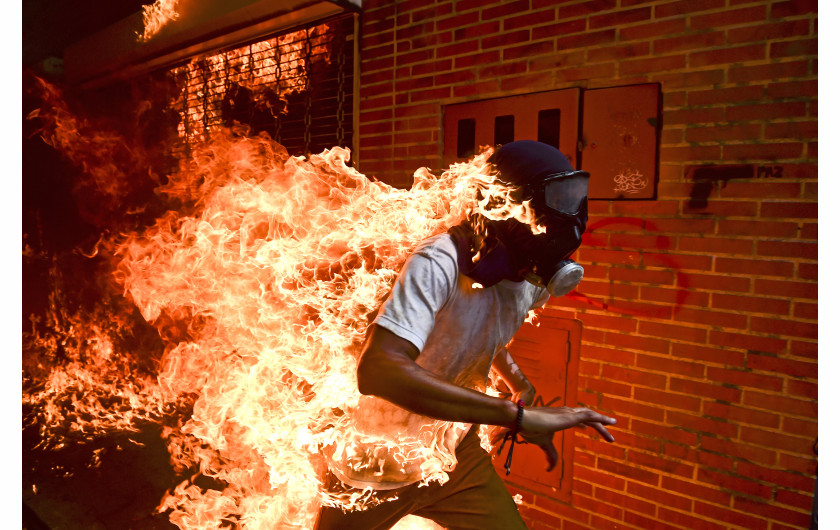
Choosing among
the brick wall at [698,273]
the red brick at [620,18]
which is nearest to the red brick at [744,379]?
the brick wall at [698,273]

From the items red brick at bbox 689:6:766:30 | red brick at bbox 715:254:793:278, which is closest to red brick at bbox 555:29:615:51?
red brick at bbox 689:6:766:30

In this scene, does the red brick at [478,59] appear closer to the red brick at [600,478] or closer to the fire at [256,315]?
the fire at [256,315]

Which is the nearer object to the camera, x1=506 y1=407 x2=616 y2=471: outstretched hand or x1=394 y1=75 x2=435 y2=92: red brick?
x1=506 y1=407 x2=616 y2=471: outstretched hand

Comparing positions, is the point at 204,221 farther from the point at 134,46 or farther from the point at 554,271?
the point at 554,271

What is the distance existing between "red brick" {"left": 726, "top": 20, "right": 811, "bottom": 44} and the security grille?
3.63 m

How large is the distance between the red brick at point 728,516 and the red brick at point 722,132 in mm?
2505

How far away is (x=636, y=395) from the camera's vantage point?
3574mm

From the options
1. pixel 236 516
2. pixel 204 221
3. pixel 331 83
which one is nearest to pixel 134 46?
pixel 204 221

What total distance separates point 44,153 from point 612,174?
40.7 feet

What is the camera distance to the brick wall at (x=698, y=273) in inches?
118

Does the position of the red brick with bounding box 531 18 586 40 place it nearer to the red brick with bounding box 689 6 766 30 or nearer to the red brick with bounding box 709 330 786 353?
the red brick with bounding box 689 6 766 30

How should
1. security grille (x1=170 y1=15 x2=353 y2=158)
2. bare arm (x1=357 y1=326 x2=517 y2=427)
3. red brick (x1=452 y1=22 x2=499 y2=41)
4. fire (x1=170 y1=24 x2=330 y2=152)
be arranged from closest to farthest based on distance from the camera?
bare arm (x1=357 y1=326 x2=517 y2=427) < red brick (x1=452 y1=22 x2=499 y2=41) < security grille (x1=170 y1=15 x2=353 y2=158) < fire (x1=170 y1=24 x2=330 y2=152)

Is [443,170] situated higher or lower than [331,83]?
lower

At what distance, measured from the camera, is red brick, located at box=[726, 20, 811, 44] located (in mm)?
2918
